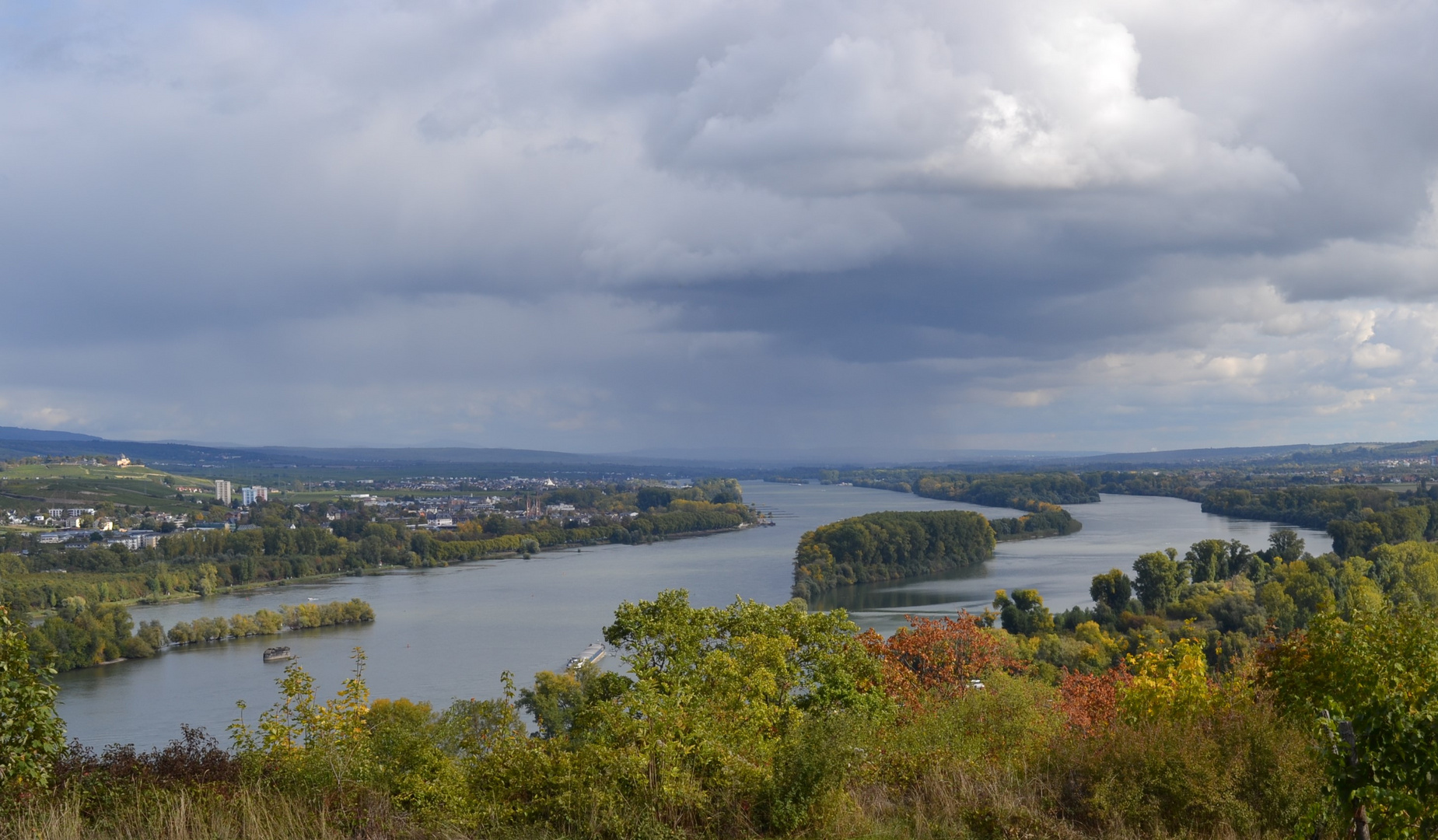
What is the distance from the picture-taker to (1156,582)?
33656 millimetres

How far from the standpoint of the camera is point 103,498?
264 ft

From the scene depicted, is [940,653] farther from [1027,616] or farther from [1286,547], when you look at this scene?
[1286,547]

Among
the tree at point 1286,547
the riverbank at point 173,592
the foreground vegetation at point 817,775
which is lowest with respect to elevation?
the riverbank at point 173,592

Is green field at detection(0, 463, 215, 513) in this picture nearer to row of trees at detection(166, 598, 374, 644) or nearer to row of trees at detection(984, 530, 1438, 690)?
row of trees at detection(166, 598, 374, 644)

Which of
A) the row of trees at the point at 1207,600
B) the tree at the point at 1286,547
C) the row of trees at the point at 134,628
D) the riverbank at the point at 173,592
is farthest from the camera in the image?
the riverbank at the point at 173,592

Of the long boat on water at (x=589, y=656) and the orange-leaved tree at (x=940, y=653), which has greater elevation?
the orange-leaved tree at (x=940, y=653)

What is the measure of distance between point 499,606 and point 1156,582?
23.2 m

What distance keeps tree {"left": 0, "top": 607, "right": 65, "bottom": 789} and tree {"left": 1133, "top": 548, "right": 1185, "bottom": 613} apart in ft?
106

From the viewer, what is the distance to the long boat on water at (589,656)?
87.2ft

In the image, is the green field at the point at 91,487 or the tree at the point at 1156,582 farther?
the green field at the point at 91,487

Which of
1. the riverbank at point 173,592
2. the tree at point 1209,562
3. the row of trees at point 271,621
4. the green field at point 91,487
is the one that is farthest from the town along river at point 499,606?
the green field at point 91,487

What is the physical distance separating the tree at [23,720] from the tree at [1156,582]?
3222 centimetres

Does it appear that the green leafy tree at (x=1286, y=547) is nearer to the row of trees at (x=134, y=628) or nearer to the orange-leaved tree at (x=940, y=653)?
the orange-leaved tree at (x=940, y=653)

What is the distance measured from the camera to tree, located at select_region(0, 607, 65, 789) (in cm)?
458
